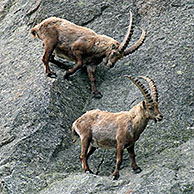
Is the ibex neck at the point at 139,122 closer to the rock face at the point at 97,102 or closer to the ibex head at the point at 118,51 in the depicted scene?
the rock face at the point at 97,102

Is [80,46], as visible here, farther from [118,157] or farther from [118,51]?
[118,157]

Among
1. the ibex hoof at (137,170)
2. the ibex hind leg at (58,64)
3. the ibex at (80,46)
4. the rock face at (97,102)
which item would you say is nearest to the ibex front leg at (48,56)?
→ the ibex at (80,46)

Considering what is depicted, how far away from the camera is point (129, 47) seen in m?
14.3

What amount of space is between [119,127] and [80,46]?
11.2 ft

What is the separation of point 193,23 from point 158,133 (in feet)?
12.9

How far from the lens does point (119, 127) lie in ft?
35.3

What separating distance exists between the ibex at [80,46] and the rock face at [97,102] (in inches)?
15.8

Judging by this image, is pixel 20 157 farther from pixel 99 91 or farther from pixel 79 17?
pixel 79 17

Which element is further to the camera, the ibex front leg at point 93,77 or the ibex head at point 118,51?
the ibex head at point 118,51

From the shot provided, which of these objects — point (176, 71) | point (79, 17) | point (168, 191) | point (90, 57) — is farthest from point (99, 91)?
point (168, 191)

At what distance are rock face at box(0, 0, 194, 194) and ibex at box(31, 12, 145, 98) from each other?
0.40m

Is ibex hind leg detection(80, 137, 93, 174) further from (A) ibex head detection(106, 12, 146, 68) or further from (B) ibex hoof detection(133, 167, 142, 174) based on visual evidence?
(A) ibex head detection(106, 12, 146, 68)

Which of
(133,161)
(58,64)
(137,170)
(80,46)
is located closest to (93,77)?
(80,46)

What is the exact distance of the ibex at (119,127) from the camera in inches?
416
